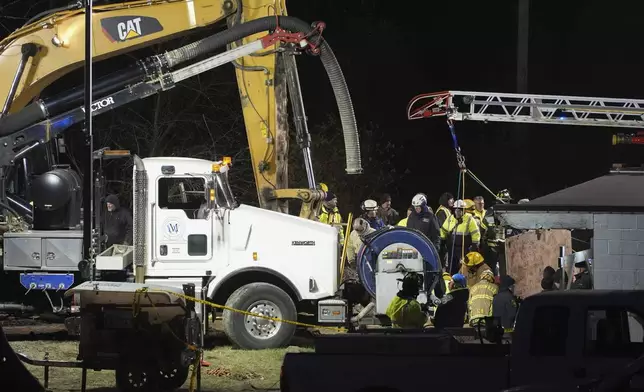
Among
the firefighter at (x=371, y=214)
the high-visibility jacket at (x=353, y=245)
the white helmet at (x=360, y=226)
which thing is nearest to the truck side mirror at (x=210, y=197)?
the high-visibility jacket at (x=353, y=245)

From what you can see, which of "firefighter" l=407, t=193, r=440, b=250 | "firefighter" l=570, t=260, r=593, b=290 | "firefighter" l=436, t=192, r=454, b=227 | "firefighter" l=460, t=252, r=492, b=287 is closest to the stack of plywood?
"firefighter" l=570, t=260, r=593, b=290

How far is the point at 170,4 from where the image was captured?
57.9ft

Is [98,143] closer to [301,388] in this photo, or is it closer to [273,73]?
Result: [273,73]

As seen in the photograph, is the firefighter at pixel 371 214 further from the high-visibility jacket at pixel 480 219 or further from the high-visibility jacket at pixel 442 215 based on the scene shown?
the high-visibility jacket at pixel 480 219

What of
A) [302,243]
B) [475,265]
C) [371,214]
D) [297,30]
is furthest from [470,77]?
[475,265]

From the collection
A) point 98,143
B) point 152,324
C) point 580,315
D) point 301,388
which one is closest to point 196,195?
point 152,324

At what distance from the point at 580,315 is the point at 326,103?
83.6ft

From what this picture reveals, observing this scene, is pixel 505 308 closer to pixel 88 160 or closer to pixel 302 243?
pixel 302 243

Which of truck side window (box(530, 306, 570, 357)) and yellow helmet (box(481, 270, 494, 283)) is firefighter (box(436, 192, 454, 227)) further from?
truck side window (box(530, 306, 570, 357))

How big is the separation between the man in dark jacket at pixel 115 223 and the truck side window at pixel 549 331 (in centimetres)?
911

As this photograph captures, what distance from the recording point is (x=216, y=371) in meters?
13.8

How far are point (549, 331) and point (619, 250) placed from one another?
17.1 feet

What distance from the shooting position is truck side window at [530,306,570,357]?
331 inches

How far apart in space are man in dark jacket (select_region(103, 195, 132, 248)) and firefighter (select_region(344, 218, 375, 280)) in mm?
3291
